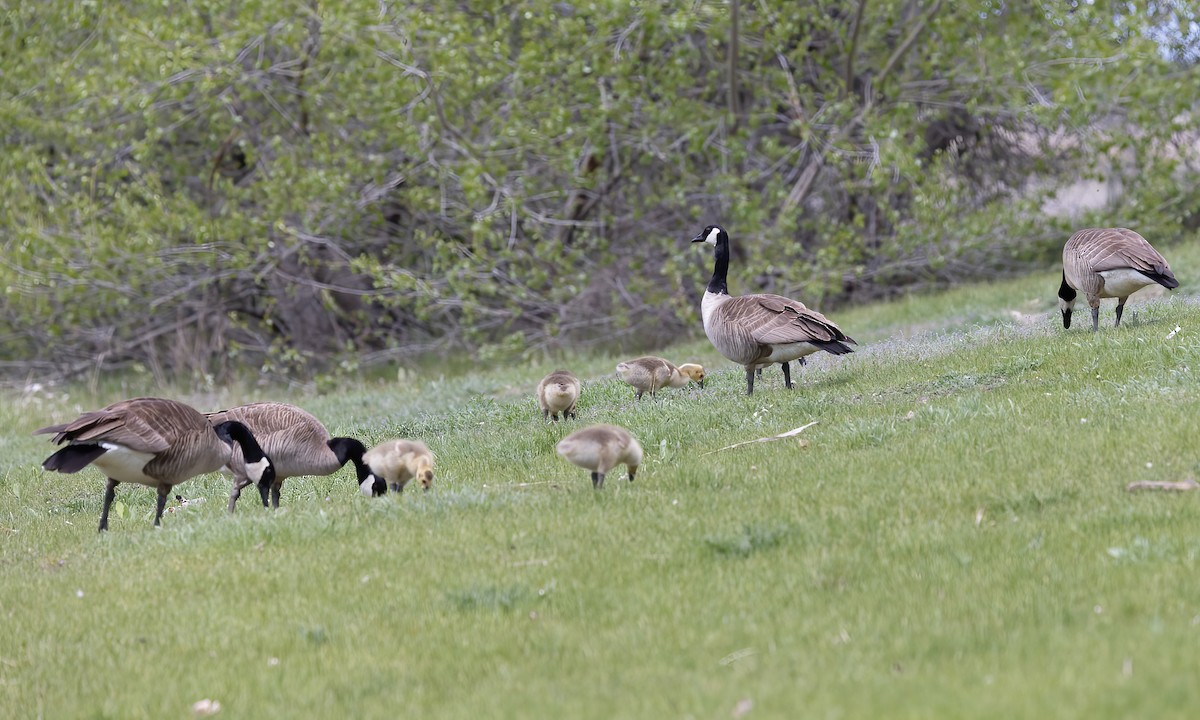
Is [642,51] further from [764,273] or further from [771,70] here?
[764,273]

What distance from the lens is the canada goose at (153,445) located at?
888 cm

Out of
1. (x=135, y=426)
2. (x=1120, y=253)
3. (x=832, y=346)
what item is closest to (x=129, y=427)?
(x=135, y=426)

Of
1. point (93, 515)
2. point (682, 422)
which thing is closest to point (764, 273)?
point (682, 422)

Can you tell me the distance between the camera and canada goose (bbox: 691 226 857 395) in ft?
39.6

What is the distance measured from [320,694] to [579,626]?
4.51 feet

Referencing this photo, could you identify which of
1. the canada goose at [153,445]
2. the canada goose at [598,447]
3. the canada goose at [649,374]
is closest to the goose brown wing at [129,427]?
the canada goose at [153,445]

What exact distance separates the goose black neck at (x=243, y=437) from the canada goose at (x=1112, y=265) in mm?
8928

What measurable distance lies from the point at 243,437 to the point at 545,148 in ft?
51.3

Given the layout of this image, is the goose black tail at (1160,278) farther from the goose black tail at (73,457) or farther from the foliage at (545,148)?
the foliage at (545,148)

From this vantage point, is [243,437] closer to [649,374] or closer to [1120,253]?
[649,374]

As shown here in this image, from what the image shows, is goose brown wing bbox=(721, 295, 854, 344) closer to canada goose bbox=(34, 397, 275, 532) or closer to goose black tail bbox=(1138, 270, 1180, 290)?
goose black tail bbox=(1138, 270, 1180, 290)

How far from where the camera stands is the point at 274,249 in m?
26.0

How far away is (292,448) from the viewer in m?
10.1

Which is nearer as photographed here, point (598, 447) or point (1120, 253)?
point (598, 447)
